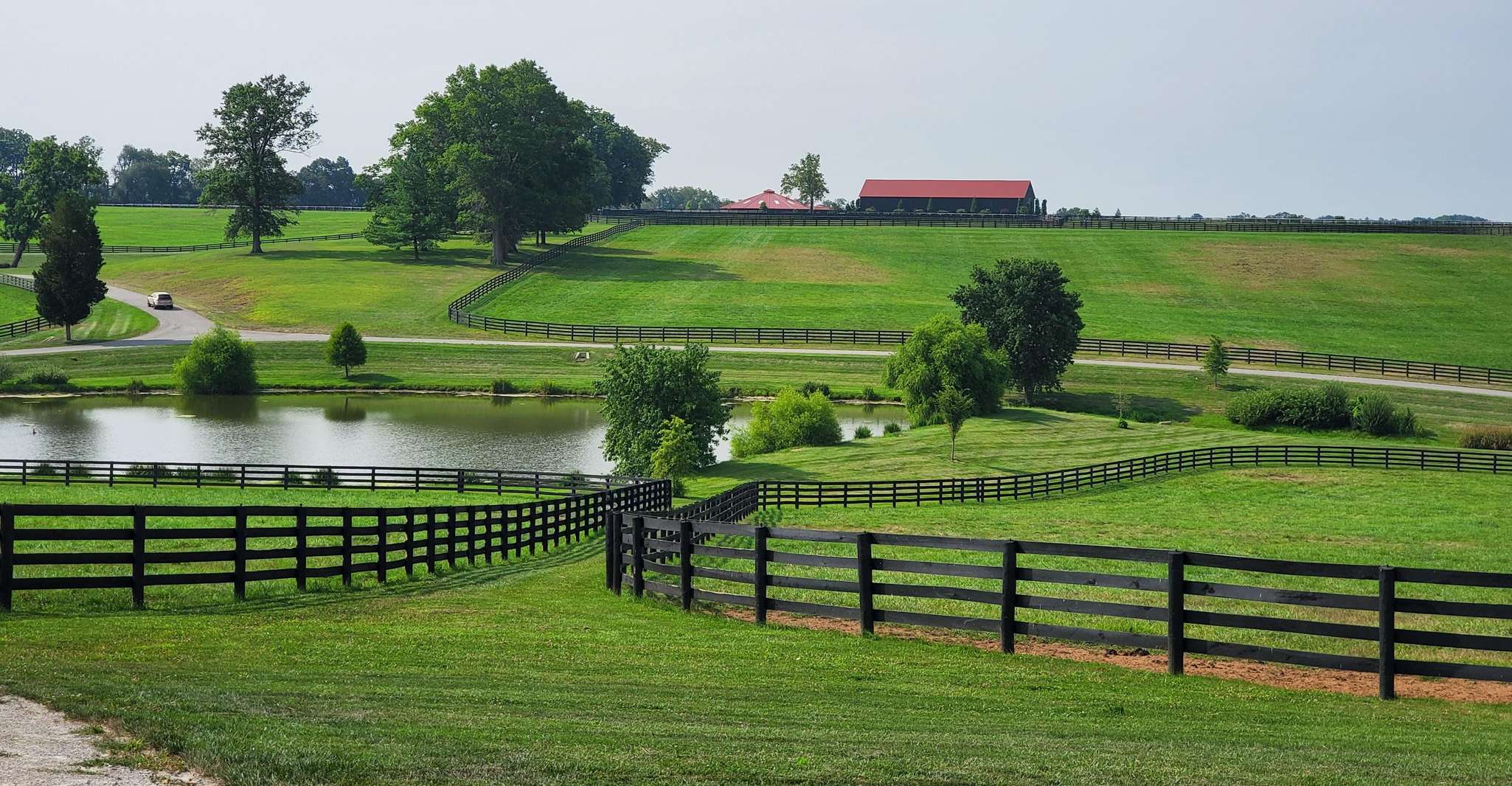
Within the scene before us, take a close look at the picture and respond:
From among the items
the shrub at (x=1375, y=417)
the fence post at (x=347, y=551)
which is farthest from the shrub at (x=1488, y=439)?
the fence post at (x=347, y=551)

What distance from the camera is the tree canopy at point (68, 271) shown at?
83.6 meters

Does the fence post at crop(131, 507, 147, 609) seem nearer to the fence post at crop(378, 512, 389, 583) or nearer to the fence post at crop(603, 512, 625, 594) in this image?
the fence post at crop(378, 512, 389, 583)

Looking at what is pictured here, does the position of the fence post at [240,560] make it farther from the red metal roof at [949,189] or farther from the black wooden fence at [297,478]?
the red metal roof at [949,189]

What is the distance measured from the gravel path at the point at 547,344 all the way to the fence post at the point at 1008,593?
67.7 metres

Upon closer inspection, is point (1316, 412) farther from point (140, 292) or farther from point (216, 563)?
point (140, 292)

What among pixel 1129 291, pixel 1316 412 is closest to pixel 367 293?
pixel 1129 291

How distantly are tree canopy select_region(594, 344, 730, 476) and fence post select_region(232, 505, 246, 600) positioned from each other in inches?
1303

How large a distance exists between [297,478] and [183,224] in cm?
13159

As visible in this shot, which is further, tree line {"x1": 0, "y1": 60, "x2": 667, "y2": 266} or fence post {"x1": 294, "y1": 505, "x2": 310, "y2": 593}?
tree line {"x1": 0, "y1": 60, "x2": 667, "y2": 266}

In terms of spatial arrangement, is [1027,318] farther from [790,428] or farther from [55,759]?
[55,759]

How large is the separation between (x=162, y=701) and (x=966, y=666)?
7.05m

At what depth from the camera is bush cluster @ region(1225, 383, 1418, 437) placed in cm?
6081

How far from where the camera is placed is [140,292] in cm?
10469

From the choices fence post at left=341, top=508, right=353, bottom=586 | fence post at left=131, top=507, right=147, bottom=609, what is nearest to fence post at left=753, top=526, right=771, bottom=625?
fence post at left=341, top=508, right=353, bottom=586
